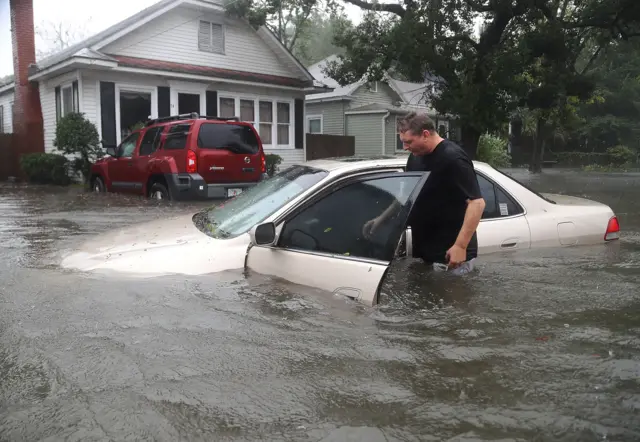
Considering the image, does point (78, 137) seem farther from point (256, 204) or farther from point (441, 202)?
point (441, 202)

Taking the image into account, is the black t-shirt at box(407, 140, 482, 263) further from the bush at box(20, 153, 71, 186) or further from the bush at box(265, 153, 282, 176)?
the bush at box(20, 153, 71, 186)

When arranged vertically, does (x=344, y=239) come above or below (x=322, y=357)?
above

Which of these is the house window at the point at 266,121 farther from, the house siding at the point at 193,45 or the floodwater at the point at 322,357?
the floodwater at the point at 322,357

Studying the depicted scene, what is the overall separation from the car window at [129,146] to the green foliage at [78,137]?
12.7ft

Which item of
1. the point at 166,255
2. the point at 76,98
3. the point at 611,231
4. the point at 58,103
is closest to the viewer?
the point at 166,255

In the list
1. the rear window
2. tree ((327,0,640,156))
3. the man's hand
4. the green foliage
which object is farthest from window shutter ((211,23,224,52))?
the man's hand

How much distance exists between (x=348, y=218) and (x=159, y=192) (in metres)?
8.44

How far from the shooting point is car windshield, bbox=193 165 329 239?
14.6 ft

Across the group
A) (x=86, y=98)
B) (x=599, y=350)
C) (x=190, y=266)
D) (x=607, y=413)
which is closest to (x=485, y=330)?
(x=599, y=350)

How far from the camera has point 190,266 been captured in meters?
4.13

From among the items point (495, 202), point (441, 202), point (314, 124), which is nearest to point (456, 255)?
point (441, 202)

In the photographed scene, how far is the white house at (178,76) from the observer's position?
17.2m

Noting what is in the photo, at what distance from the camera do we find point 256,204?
4773 millimetres

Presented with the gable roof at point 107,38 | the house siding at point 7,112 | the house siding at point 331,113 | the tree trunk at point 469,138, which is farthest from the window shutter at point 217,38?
the house siding at point 331,113
